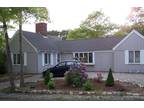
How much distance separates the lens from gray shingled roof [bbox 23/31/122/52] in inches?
1166

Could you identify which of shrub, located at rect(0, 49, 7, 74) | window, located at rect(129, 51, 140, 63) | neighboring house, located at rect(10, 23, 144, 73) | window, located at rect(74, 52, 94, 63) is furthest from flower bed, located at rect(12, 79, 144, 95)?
window, located at rect(74, 52, 94, 63)

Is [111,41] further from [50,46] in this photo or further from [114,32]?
[114,32]

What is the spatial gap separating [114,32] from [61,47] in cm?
1614

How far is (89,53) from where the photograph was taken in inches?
1196

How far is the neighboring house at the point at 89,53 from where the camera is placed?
2728 centimetres

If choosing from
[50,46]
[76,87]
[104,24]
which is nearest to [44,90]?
[76,87]

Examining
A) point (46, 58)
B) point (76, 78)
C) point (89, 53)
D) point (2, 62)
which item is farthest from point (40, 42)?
point (76, 78)

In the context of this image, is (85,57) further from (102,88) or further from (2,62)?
(102,88)

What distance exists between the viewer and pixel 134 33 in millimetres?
27109

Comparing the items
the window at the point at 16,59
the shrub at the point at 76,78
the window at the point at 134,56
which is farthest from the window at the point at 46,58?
the shrub at the point at 76,78

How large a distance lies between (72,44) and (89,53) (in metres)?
2.91

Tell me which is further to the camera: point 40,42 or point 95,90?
A: point 40,42

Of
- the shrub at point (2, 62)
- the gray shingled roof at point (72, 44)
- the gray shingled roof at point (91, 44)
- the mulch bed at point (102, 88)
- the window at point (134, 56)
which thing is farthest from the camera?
the gray shingled roof at point (91, 44)

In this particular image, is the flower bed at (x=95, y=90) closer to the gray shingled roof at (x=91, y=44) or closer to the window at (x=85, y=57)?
the window at (x=85, y=57)
